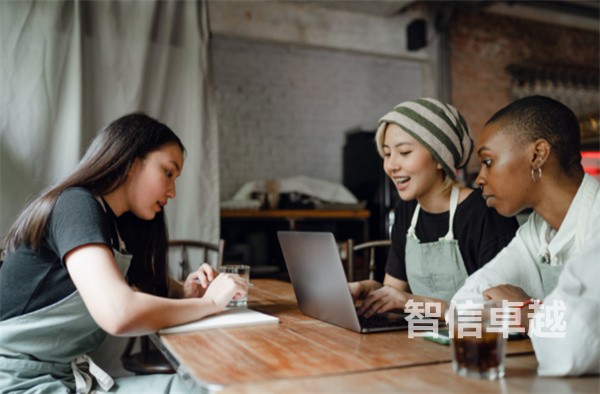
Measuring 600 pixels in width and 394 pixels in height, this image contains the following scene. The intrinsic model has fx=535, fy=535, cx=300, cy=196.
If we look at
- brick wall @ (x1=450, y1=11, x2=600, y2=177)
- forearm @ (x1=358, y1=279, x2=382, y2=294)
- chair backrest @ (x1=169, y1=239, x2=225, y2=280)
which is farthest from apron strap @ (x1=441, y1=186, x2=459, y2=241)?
brick wall @ (x1=450, y1=11, x2=600, y2=177)

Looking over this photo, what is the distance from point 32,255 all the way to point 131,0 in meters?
2.35

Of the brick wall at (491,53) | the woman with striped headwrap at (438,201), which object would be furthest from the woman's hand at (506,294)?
the brick wall at (491,53)

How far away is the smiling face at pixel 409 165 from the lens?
1827 mm

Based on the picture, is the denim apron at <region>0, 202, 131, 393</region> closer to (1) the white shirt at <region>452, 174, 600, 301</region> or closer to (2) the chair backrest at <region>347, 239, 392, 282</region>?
(1) the white shirt at <region>452, 174, 600, 301</region>

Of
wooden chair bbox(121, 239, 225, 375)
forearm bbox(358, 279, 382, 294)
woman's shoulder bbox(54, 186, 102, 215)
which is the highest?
woman's shoulder bbox(54, 186, 102, 215)

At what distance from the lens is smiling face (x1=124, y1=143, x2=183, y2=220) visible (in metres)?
1.58

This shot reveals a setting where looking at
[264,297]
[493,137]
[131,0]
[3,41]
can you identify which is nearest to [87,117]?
[3,41]

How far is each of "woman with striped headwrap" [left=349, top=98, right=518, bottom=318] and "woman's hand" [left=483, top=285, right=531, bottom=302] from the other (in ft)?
1.47

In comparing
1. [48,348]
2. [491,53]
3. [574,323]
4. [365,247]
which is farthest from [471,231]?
[491,53]

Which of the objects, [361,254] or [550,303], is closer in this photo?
[550,303]

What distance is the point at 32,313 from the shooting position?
1.39 m

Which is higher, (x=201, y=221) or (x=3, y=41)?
(x=3, y=41)

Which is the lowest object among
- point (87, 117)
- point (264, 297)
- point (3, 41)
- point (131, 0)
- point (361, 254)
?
point (361, 254)

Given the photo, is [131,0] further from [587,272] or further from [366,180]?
[587,272]
